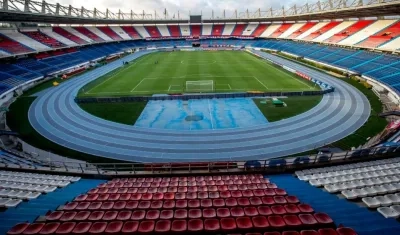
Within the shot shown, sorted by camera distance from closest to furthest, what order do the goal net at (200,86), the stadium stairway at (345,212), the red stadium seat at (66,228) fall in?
the red stadium seat at (66,228) → the stadium stairway at (345,212) → the goal net at (200,86)

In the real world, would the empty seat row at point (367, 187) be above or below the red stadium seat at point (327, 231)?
below

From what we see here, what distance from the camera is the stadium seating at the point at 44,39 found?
5633 centimetres

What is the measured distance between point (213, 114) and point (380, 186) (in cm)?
1921

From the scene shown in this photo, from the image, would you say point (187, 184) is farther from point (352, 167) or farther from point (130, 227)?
point (352, 167)

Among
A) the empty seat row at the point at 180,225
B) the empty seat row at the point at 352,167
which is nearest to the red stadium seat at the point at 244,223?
the empty seat row at the point at 180,225

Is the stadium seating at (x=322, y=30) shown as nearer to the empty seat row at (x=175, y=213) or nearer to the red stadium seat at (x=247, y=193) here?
the red stadium seat at (x=247, y=193)

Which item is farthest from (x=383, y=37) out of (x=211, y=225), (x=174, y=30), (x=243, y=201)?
(x=174, y=30)

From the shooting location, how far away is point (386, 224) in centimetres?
731

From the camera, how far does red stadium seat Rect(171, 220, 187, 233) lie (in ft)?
22.4

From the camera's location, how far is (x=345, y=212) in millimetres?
8305

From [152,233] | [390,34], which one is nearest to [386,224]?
[152,233]

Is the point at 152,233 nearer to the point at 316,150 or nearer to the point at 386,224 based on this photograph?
the point at 386,224

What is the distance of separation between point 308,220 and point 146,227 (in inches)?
182

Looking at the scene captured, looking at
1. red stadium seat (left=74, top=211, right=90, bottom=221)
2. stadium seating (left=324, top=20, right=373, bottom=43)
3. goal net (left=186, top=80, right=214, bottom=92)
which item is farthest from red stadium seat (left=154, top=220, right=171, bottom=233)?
stadium seating (left=324, top=20, right=373, bottom=43)
